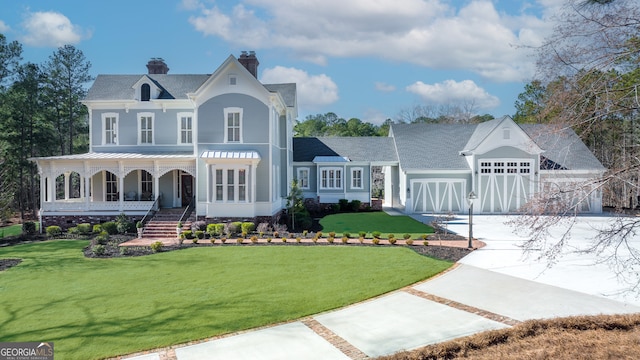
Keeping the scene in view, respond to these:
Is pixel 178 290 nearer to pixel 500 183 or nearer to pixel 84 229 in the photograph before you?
pixel 84 229

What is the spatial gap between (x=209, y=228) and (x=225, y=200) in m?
2.02

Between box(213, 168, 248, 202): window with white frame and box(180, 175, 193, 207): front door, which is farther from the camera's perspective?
box(180, 175, 193, 207): front door

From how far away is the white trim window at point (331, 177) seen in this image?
3250 cm

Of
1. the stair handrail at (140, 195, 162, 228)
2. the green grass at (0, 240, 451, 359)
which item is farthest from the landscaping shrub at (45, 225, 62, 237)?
the green grass at (0, 240, 451, 359)

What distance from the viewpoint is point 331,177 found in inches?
1284

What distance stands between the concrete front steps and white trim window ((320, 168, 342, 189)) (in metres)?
12.6

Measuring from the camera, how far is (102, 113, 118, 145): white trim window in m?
25.0

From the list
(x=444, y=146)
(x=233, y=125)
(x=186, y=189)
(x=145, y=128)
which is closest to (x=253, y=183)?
(x=233, y=125)

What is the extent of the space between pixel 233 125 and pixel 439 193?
605 inches

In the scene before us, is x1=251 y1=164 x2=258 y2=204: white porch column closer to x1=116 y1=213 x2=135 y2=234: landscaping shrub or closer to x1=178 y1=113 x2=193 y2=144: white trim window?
x1=178 y1=113 x2=193 y2=144: white trim window

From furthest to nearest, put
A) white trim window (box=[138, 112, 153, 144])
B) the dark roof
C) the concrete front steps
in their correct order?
the dark roof, white trim window (box=[138, 112, 153, 144]), the concrete front steps

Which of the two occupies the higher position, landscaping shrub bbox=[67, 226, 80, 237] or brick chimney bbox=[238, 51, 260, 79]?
brick chimney bbox=[238, 51, 260, 79]

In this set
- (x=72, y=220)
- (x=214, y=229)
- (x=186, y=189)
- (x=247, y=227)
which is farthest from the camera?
(x=186, y=189)

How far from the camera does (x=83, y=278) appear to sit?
12.2 metres
